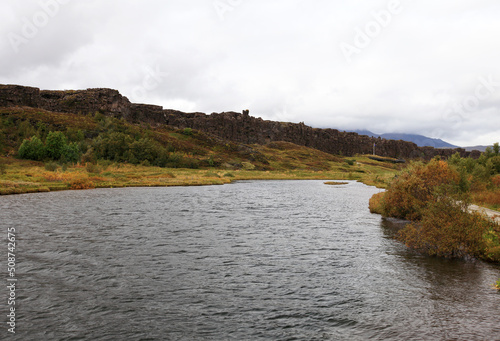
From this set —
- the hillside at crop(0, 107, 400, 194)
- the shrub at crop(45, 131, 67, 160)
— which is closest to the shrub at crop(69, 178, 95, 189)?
the hillside at crop(0, 107, 400, 194)

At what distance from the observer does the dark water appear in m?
11.7

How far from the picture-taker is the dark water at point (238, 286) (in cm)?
1167

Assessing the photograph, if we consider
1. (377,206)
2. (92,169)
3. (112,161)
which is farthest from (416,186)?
(112,161)

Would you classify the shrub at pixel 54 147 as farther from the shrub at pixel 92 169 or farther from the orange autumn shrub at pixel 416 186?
the orange autumn shrub at pixel 416 186

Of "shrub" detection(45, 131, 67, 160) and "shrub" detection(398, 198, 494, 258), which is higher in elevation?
"shrub" detection(45, 131, 67, 160)

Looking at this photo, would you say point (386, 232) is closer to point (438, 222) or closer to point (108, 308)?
point (438, 222)

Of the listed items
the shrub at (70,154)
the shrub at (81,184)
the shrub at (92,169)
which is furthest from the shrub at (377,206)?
the shrub at (70,154)

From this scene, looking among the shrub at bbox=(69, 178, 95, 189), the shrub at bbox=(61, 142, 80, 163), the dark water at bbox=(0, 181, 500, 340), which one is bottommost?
the dark water at bbox=(0, 181, 500, 340)

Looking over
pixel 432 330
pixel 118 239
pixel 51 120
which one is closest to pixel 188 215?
pixel 118 239

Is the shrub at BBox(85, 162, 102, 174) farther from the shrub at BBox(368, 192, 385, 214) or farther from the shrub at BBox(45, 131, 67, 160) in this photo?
the shrub at BBox(368, 192, 385, 214)

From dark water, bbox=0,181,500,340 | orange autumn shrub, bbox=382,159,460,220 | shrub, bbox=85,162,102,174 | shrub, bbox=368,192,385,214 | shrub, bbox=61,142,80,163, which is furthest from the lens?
shrub, bbox=61,142,80,163

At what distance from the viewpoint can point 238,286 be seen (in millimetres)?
15617

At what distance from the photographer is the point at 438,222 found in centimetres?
2078

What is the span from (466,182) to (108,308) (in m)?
35.0
